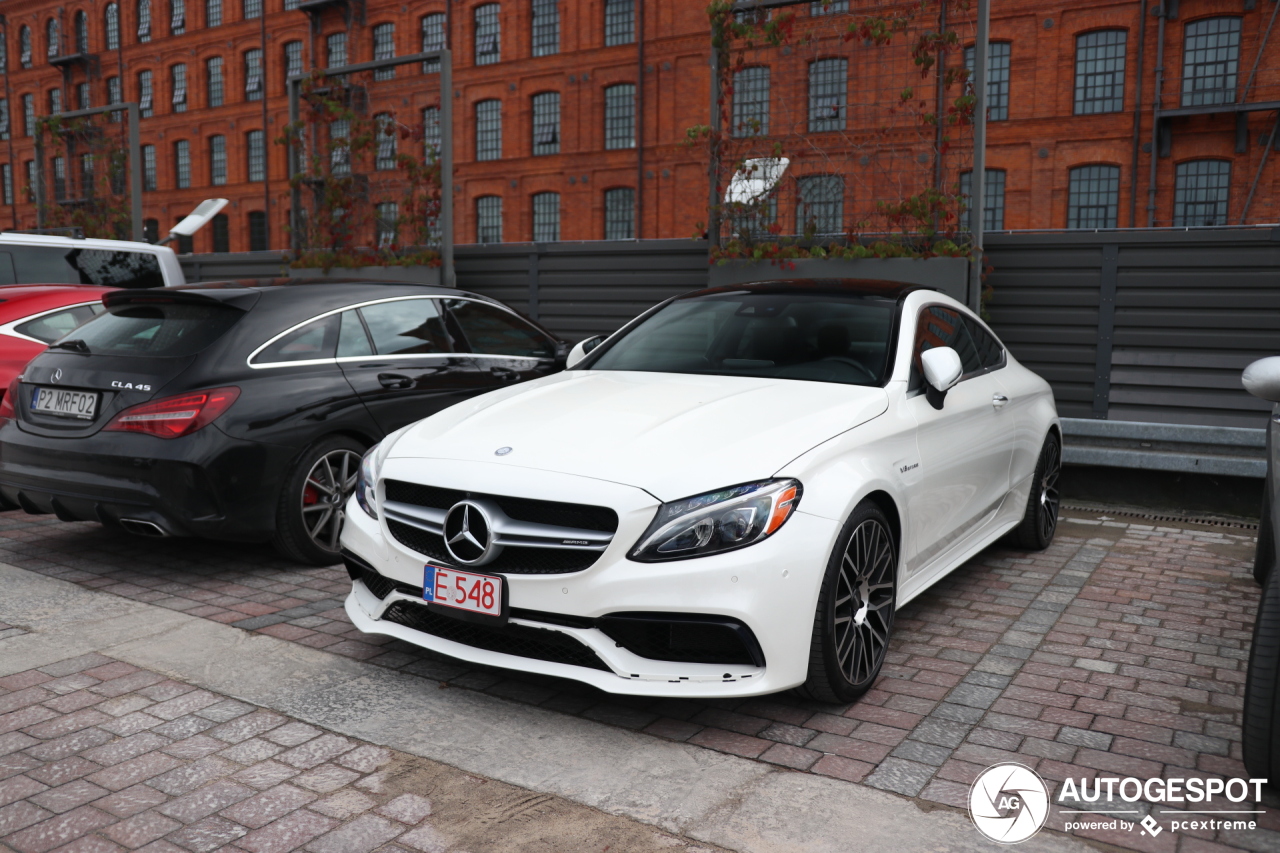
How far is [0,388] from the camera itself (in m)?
7.18

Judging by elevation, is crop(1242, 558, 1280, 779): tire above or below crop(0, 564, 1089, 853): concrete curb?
above

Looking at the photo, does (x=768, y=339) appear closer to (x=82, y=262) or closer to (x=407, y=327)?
(x=407, y=327)

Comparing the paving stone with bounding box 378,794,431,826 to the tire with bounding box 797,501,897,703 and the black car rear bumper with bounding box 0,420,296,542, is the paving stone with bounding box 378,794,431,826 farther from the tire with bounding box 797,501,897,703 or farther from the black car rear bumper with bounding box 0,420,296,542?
the black car rear bumper with bounding box 0,420,296,542

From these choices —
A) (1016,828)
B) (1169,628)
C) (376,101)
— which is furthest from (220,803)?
(376,101)

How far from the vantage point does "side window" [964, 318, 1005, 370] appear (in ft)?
18.8

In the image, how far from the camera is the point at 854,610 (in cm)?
383

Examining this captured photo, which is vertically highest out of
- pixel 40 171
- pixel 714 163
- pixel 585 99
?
pixel 585 99

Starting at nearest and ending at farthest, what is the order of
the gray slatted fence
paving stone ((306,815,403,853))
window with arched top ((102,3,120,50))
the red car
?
paving stone ((306,815,403,853))
the red car
the gray slatted fence
window with arched top ((102,3,120,50))

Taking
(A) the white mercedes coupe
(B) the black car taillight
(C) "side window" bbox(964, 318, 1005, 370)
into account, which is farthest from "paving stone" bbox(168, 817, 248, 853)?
(C) "side window" bbox(964, 318, 1005, 370)

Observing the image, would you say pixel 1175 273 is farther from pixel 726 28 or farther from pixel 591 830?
pixel 591 830

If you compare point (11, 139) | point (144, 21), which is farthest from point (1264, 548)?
point (11, 139)

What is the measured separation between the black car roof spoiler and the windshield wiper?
27cm

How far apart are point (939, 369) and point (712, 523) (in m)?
1.55

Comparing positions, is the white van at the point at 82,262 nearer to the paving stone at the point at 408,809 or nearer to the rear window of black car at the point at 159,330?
the rear window of black car at the point at 159,330
